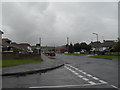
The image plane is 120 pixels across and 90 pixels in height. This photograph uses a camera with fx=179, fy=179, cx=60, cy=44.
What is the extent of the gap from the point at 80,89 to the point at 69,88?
1.55ft

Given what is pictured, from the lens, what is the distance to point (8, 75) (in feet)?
36.5

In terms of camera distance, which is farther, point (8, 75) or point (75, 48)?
point (75, 48)

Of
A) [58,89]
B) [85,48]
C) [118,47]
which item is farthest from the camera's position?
[85,48]

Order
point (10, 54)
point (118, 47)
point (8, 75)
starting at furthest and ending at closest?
point (118, 47) < point (10, 54) < point (8, 75)

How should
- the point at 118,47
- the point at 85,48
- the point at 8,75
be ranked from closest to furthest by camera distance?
the point at 8,75
the point at 118,47
the point at 85,48

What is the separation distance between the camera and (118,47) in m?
45.0

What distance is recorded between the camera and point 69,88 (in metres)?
7.30

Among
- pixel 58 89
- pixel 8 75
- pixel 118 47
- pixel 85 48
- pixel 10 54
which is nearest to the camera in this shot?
pixel 58 89

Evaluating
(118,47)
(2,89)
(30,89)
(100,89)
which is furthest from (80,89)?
(118,47)

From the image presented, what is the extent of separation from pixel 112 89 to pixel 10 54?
2185cm

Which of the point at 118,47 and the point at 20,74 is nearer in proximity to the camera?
the point at 20,74

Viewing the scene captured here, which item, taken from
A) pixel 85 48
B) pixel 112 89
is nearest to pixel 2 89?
pixel 112 89

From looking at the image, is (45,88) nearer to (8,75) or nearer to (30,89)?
(30,89)

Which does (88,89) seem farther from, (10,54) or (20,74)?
(10,54)
